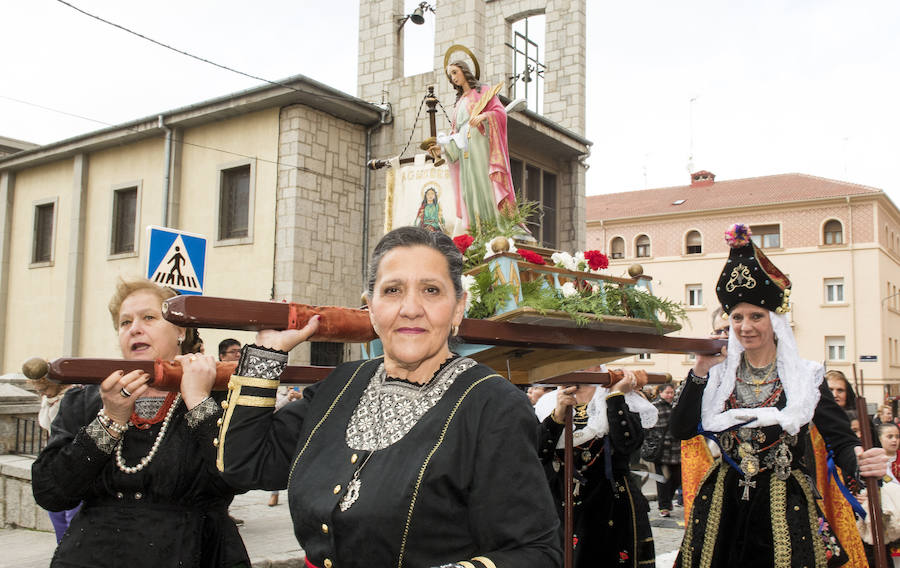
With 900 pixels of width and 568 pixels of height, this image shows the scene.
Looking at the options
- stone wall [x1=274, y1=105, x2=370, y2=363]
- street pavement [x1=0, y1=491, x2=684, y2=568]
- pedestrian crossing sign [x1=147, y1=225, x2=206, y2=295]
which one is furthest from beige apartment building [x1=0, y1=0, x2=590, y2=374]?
pedestrian crossing sign [x1=147, y1=225, x2=206, y2=295]

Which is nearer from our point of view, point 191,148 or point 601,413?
point 601,413

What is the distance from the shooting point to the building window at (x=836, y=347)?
37531 mm

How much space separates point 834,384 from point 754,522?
3662mm

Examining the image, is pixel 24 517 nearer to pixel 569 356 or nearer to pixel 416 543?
pixel 569 356

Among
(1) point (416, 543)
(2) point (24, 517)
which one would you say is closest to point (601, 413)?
(1) point (416, 543)

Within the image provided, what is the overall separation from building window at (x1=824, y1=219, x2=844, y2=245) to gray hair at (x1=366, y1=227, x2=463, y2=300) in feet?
134

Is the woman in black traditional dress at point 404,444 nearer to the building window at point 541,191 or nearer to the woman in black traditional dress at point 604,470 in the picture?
the woman in black traditional dress at point 604,470

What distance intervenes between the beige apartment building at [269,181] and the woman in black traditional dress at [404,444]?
37.9ft

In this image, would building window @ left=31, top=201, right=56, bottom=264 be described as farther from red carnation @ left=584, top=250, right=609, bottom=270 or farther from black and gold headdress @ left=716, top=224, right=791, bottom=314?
black and gold headdress @ left=716, top=224, right=791, bottom=314

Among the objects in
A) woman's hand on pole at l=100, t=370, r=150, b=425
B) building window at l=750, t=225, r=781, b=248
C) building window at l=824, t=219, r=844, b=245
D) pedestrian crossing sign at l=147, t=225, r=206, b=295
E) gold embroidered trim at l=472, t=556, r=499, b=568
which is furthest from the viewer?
building window at l=750, t=225, r=781, b=248

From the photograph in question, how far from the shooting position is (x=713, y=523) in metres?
4.13

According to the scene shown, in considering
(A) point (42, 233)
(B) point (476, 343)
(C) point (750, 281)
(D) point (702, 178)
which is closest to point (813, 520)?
(C) point (750, 281)

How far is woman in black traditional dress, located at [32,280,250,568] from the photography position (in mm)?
2873

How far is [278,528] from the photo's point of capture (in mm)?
7711
